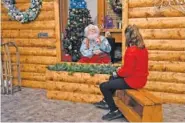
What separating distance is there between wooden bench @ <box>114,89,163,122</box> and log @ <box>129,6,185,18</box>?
1663mm

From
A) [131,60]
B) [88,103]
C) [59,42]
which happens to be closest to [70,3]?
[59,42]

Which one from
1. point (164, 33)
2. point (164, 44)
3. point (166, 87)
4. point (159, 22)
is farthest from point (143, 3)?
point (166, 87)

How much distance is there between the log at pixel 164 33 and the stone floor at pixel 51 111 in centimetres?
128

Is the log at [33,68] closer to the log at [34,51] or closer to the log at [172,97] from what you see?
the log at [34,51]

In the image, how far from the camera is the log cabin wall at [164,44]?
5.62m

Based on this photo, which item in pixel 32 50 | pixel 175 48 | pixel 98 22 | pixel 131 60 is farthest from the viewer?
pixel 98 22

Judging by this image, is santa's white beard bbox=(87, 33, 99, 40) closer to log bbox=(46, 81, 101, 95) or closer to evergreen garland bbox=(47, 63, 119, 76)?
evergreen garland bbox=(47, 63, 119, 76)

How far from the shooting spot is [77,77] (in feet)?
19.5

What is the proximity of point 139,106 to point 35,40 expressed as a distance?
3700 millimetres

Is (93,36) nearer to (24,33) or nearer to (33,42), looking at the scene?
(33,42)

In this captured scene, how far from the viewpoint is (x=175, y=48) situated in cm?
566

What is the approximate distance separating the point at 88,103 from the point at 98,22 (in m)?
3.13

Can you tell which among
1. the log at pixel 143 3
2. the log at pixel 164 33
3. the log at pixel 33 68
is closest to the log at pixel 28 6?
the log at pixel 33 68

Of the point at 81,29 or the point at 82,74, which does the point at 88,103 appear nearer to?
the point at 82,74
